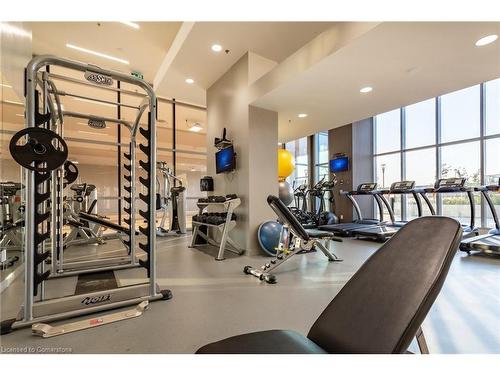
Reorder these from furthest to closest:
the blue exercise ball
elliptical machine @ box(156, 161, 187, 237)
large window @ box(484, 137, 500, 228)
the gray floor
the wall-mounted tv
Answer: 1. the wall-mounted tv
2. elliptical machine @ box(156, 161, 187, 237)
3. large window @ box(484, 137, 500, 228)
4. the blue exercise ball
5. the gray floor

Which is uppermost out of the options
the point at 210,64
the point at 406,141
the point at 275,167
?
the point at 210,64

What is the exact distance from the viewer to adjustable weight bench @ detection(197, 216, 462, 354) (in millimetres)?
871

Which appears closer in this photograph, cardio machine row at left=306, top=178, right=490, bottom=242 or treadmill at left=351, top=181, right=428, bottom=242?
cardio machine row at left=306, top=178, right=490, bottom=242

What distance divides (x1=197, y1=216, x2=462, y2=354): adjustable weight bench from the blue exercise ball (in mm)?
2945

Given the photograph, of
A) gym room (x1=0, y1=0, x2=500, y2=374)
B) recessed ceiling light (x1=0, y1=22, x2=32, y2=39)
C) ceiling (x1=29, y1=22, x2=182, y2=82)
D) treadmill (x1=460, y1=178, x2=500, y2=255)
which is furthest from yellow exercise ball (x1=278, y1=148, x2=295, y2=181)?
recessed ceiling light (x1=0, y1=22, x2=32, y2=39)

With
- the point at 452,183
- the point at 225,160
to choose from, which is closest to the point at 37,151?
the point at 225,160

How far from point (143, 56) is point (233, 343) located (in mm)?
6482

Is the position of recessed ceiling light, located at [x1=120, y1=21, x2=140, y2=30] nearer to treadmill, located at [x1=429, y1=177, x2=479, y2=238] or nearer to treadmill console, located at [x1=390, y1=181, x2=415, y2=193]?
treadmill console, located at [x1=390, y1=181, x2=415, y2=193]

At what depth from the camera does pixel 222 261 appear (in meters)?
3.90

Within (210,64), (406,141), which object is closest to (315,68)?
(210,64)

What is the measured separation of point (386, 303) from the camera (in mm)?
971

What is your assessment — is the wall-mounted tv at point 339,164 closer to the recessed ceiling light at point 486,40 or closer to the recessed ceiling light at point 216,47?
the recessed ceiling light at point 486,40

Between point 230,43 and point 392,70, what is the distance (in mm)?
2527
